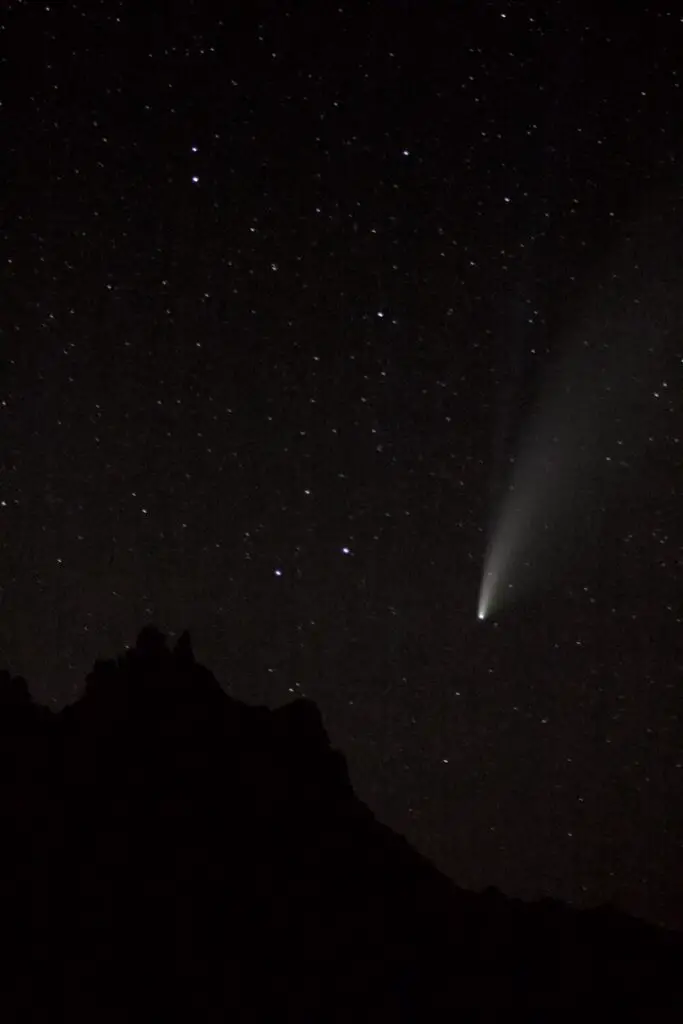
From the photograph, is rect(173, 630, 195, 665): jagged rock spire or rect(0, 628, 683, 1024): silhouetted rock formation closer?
rect(0, 628, 683, 1024): silhouetted rock formation

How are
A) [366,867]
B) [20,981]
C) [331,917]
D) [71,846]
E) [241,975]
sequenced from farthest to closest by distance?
1. [366,867]
2. [331,917]
3. [71,846]
4. [241,975]
5. [20,981]

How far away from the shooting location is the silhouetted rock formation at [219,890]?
16.3 meters

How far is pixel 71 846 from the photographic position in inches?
720

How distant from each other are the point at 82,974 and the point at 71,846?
10.0 ft

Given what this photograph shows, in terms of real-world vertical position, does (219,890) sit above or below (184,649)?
below

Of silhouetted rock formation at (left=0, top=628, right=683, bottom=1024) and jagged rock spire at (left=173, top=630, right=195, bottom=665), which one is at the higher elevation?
jagged rock spire at (left=173, top=630, right=195, bottom=665)

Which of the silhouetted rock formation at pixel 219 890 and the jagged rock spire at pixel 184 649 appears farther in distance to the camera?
the jagged rock spire at pixel 184 649

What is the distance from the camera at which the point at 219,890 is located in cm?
1895

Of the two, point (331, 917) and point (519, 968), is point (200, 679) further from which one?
point (519, 968)

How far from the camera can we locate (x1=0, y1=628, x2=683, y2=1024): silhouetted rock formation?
641 inches

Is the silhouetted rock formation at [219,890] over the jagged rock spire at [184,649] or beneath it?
beneath

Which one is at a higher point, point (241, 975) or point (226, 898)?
point (226, 898)

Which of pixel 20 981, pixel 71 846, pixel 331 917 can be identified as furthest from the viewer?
pixel 331 917

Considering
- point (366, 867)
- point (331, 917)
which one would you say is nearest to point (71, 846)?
point (331, 917)
